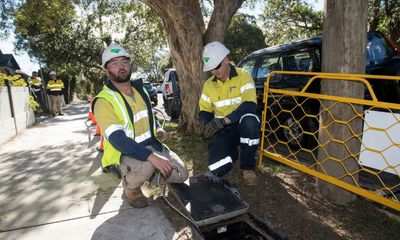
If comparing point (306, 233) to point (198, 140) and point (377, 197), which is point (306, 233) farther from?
point (198, 140)

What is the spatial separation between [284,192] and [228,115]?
111cm

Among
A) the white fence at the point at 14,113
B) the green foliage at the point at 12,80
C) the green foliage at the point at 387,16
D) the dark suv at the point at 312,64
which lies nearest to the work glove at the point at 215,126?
the dark suv at the point at 312,64

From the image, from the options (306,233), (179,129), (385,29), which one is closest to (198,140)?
(179,129)

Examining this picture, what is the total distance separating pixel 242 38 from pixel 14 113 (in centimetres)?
2246

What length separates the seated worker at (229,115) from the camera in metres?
3.61

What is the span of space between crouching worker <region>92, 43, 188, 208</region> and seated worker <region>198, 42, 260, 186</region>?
1.74 feet

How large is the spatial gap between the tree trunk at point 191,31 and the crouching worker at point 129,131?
2588mm

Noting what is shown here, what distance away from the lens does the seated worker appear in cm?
361

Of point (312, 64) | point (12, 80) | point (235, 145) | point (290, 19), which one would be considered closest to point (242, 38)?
point (290, 19)

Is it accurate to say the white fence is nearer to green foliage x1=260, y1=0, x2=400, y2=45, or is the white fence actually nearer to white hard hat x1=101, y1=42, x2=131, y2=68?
white hard hat x1=101, y1=42, x2=131, y2=68

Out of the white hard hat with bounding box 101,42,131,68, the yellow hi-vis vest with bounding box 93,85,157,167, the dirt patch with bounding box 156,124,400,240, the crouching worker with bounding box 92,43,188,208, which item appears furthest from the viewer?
the white hard hat with bounding box 101,42,131,68

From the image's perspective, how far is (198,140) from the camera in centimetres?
620

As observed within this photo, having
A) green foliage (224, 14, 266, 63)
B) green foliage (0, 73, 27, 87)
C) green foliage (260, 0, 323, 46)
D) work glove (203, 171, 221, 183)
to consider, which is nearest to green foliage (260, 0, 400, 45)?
green foliage (260, 0, 323, 46)

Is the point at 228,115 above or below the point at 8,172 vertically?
A: above
